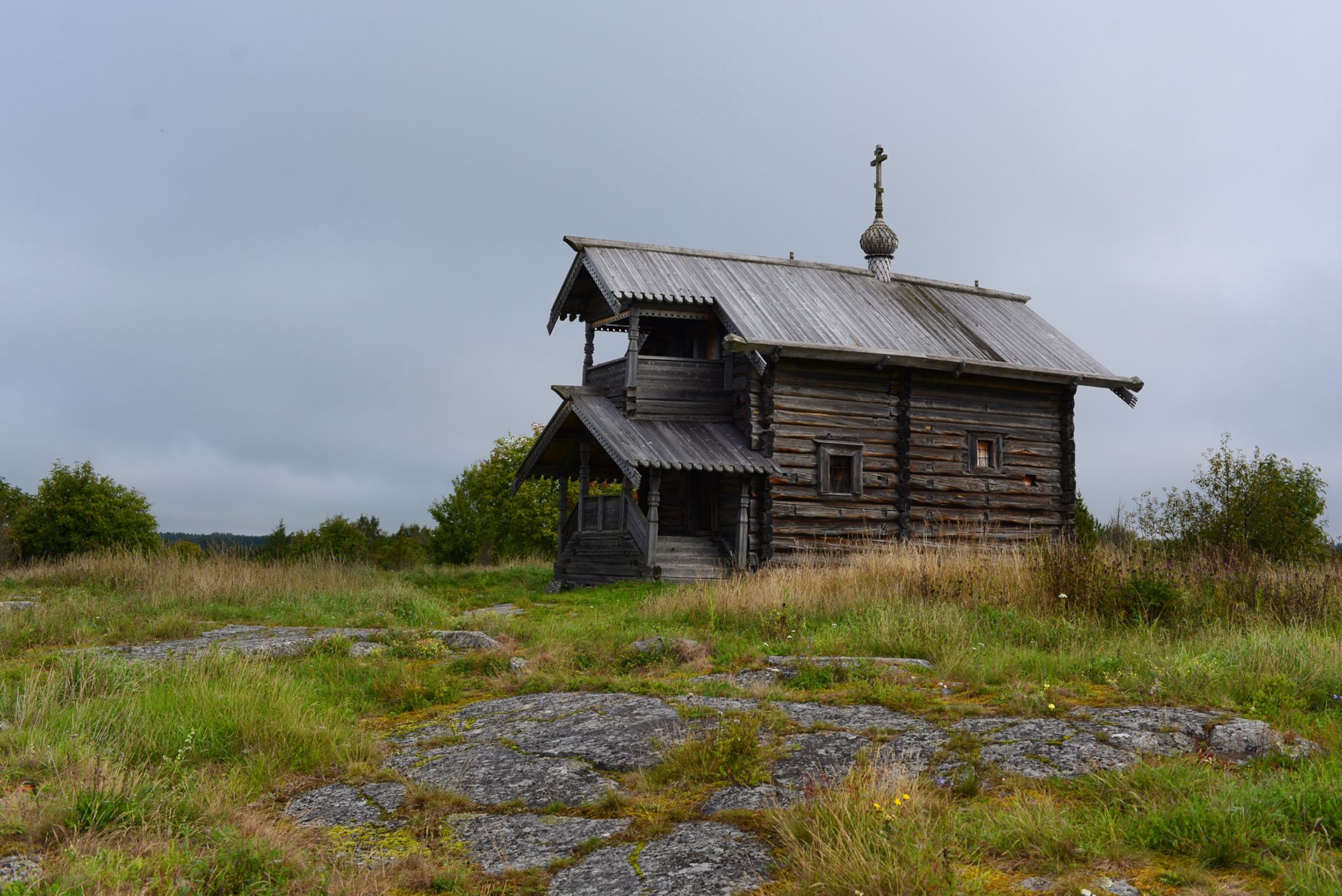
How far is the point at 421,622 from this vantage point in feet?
39.8

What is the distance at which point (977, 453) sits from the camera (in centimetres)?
2242

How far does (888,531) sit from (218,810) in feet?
59.1

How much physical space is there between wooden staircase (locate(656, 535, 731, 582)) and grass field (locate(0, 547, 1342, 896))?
605cm

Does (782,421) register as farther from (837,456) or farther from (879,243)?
(879,243)

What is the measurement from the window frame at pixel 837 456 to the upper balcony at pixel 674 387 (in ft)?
7.39

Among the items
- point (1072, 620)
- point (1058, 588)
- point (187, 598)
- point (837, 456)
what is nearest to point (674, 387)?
point (837, 456)

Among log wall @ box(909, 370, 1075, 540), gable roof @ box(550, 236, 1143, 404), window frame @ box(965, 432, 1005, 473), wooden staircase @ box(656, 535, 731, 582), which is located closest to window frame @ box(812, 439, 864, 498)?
log wall @ box(909, 370, 1075, 540)

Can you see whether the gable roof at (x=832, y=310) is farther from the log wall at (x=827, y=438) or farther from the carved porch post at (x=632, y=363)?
the log wall at (x=827, y=438)

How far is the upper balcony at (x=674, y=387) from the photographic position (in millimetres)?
20859

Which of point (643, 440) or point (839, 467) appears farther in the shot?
point (839, 467)

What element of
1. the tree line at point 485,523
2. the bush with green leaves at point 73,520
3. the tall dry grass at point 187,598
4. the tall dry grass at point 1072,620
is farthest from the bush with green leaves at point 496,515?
the tall dry grass at point 1072,620

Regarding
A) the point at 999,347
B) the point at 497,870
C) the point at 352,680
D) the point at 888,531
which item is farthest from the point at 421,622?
the point at 999,347

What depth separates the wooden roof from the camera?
18.6 metres

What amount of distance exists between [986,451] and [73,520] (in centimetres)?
2769
